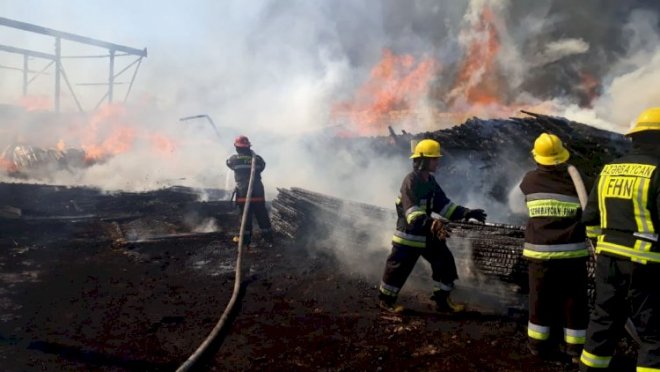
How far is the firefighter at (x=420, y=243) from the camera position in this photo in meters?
4.56

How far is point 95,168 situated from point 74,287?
12525 millimetres

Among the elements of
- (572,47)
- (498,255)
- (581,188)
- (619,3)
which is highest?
(619,3)

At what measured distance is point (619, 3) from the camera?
1606cm

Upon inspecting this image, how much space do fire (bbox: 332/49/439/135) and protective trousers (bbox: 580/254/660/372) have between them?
693 inches

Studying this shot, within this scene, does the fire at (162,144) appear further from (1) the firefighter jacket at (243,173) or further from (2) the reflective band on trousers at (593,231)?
(2) the reflective band on trousers at (593,231)

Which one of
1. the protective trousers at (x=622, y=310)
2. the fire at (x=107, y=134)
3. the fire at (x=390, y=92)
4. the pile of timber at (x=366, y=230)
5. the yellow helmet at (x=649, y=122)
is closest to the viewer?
the protective trousers at (x=622, y=310)

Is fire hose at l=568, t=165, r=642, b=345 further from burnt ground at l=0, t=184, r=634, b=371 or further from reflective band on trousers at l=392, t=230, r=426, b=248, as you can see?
reflective band on trousers at l=392, t=230, r=426, b=248

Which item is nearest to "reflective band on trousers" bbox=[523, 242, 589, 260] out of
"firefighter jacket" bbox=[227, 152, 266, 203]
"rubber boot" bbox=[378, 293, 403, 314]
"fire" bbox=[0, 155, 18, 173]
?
"rubber boot" bbox=[378, 293, 403, 314]

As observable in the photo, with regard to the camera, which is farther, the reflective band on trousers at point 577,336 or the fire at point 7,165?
the fire at point 7,165

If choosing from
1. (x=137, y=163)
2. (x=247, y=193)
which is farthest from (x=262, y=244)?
(x=137, y=163)

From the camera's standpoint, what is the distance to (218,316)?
4559 mm

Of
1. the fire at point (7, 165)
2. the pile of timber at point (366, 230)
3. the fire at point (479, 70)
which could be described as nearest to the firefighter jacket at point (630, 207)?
the pile of timber at point (366, 230)

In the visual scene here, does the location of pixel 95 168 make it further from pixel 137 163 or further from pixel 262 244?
pixel 262 244

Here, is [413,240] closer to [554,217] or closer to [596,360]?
[554,217]
